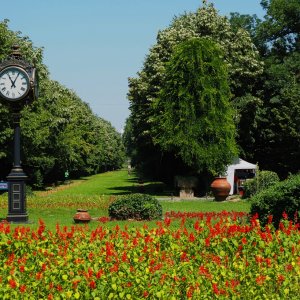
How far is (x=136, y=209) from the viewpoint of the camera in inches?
752

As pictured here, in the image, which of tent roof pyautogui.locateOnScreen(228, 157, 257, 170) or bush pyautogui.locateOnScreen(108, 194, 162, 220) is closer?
bush pyautogui.locateOnScreen(108, 194, 162, 220)

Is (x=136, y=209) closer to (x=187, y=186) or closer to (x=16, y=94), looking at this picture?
(x=16, y=94)

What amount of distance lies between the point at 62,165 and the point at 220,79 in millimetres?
26615

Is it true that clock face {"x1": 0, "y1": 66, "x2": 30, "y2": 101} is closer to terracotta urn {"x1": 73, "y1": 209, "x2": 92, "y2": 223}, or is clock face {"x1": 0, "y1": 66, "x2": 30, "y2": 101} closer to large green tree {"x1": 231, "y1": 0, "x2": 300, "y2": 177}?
terracotta urn {"x1": 73, "y1": 209, "x2": 92, "y2": 223}

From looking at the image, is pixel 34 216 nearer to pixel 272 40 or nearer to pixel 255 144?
pixel 255 144

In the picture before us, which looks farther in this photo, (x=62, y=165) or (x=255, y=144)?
(x=62, y=165)

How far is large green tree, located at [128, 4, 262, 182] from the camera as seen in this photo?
39.1 meters

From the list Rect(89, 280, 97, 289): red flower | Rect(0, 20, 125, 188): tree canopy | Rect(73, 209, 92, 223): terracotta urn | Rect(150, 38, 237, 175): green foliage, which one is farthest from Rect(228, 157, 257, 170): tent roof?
Rect(89, 280, 97, 289): red flower

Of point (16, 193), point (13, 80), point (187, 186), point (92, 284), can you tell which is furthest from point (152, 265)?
point (187, 186)

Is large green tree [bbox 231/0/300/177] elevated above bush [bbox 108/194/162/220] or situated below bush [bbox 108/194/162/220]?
above

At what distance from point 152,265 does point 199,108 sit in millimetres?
29235

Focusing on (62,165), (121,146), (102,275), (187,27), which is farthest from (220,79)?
(121,146)

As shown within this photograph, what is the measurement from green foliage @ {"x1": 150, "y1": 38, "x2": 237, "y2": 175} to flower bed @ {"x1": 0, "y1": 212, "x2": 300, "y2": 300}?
84.3 ft

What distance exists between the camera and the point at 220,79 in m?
34.9
